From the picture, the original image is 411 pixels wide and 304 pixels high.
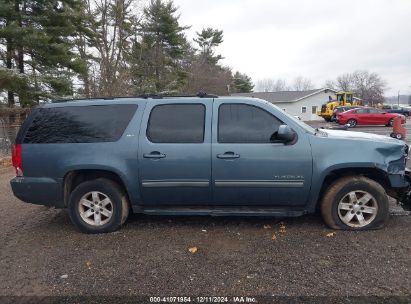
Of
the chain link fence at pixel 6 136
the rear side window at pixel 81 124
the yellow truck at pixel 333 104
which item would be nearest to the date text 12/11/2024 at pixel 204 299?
the rear side window at pixel 81 124

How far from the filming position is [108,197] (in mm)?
4426

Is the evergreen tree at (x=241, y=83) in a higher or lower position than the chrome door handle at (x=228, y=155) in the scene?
higher

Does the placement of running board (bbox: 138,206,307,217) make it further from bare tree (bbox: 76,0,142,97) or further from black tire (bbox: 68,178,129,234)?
bare tree (bbox: 76,0,142,97)

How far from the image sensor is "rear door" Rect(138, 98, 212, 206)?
13.8 ft

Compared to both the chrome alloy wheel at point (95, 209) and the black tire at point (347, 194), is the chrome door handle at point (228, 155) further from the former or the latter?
the chrome alloy wheel at point (95, 209)

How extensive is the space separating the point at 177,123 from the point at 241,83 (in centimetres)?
5948

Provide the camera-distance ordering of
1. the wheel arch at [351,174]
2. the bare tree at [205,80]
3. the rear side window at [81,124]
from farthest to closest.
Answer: the bare tree at [205,80] < the rear side window at [81,124] < the wheel arch at [351,174]

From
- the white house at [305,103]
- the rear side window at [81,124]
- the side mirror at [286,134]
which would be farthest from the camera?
the white house at [305,103]

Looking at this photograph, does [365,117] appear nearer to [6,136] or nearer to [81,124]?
[6,136]

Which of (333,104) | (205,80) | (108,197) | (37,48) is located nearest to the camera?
(108,197)

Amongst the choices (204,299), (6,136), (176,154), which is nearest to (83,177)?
(176,154)

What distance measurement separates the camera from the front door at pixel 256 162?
162 inches

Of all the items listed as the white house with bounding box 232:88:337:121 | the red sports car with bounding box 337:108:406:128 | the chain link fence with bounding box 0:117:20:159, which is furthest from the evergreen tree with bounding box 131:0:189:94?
the white house with bounding box 232:88:337:121

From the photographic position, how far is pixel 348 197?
4238 mm
